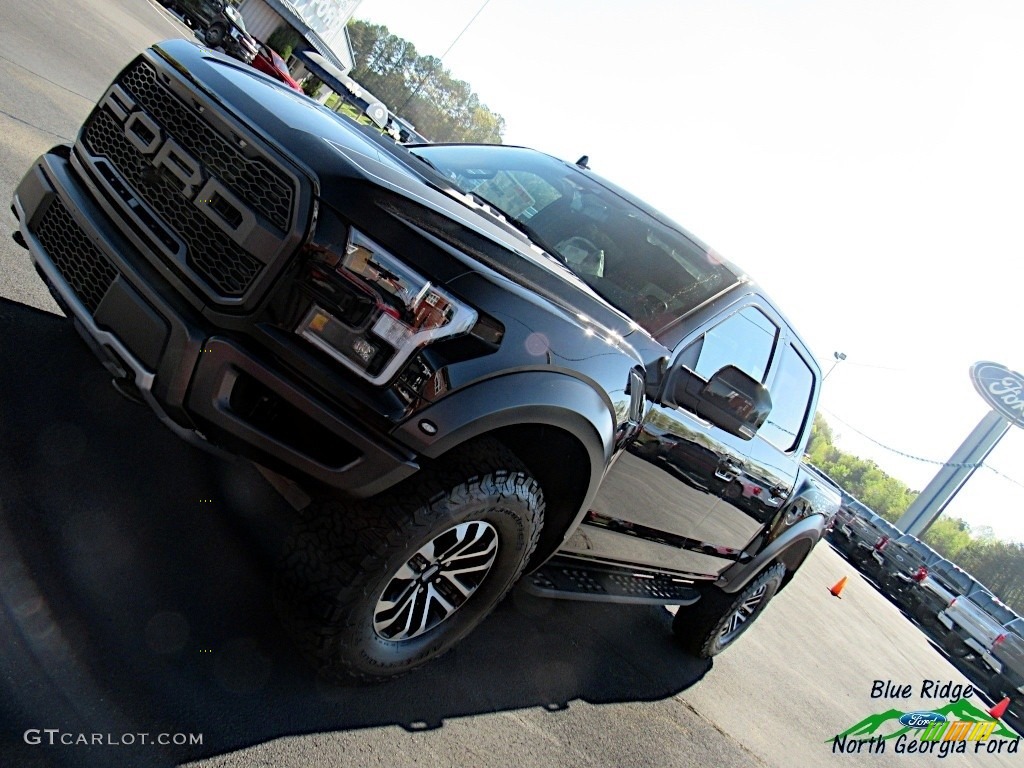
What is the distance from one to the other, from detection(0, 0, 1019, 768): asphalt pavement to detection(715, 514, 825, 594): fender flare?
0.67m

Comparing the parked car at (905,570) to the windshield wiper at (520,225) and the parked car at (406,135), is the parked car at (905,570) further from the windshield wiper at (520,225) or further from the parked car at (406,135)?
the windshield wiper at (520,225)

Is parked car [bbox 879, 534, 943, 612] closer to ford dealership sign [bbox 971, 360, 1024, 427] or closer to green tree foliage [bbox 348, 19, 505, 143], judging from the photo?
ford dealership sign [bbox 971, 360, 1024, 427]

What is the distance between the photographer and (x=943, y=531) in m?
89.9

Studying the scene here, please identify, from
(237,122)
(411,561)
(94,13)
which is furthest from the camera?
(94,13)

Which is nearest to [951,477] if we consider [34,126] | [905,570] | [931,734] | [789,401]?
[905,570]

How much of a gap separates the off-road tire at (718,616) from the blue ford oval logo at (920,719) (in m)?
2.66

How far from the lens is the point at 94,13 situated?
14.0 m

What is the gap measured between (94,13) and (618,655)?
50.8 feet

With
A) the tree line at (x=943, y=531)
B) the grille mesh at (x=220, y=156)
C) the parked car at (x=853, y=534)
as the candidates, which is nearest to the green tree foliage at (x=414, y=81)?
the tree line at (x=943, y=531)

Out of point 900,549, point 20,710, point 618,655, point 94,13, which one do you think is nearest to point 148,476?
point 20,710

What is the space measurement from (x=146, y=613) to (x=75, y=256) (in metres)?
1.23

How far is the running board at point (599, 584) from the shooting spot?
312cm

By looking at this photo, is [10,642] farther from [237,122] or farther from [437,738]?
[237,122]

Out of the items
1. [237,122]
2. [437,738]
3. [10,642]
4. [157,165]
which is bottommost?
[10,642]
